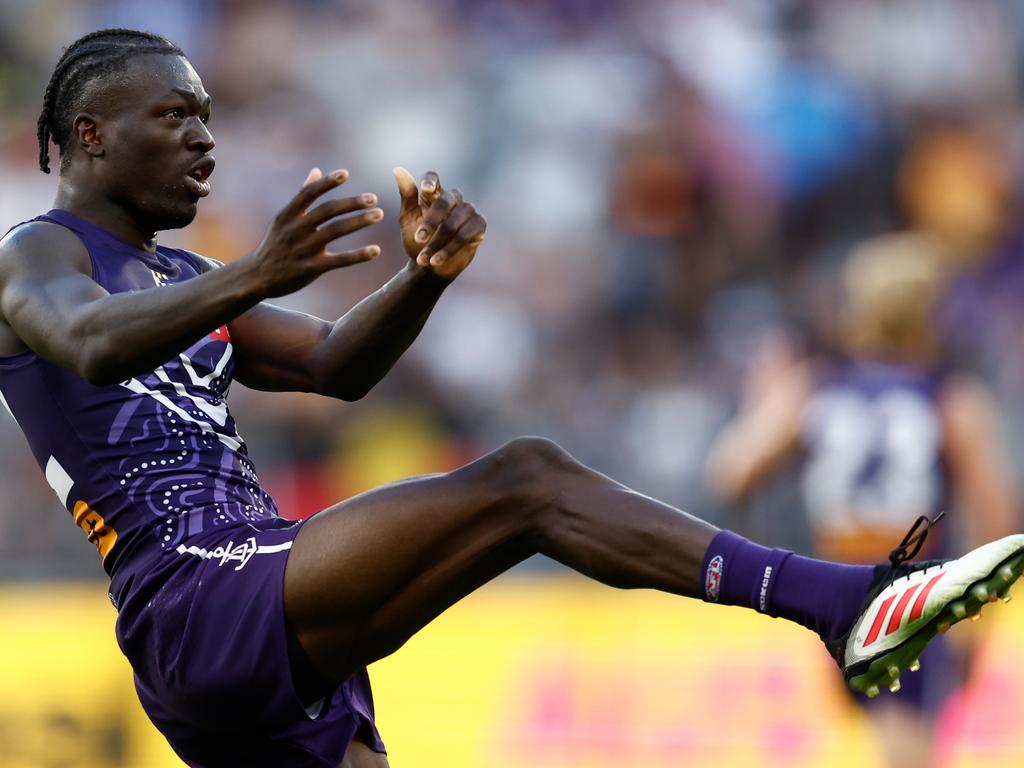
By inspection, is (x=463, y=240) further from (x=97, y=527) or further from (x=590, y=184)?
(x=590, y=184)

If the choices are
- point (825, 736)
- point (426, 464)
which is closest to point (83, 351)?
point (825, 736)

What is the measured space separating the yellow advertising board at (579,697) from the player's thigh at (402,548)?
3.22 metres

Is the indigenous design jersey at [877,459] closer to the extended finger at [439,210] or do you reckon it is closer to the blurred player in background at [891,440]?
the blurred player in background at [891,440]

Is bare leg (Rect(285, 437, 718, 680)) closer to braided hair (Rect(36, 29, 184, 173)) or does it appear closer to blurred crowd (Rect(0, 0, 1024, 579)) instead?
braided hair (Rect(36, 29, 184, 173))

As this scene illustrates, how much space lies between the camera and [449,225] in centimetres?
358

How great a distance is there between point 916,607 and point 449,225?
136 cm

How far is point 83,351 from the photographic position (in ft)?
11.0

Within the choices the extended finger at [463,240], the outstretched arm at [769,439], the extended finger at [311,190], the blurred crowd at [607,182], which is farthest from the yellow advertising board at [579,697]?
the extended finger at [311,190]

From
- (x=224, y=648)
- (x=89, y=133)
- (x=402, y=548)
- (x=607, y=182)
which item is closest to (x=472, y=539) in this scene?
(x=402, y=548)

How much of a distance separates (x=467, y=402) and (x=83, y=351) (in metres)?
6.94

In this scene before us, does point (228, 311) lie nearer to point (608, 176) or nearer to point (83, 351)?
point (83, 351)

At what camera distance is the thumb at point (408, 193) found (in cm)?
370

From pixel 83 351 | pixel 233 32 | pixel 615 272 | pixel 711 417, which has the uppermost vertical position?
pixel 233 32

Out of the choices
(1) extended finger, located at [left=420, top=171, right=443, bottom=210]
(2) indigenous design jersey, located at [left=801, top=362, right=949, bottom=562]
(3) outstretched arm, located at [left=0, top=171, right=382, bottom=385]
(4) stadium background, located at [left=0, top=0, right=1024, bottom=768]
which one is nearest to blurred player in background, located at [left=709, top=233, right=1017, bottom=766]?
(2) indigenous design jersey, located at [left=801, top=362, right=949, bottom=562]
